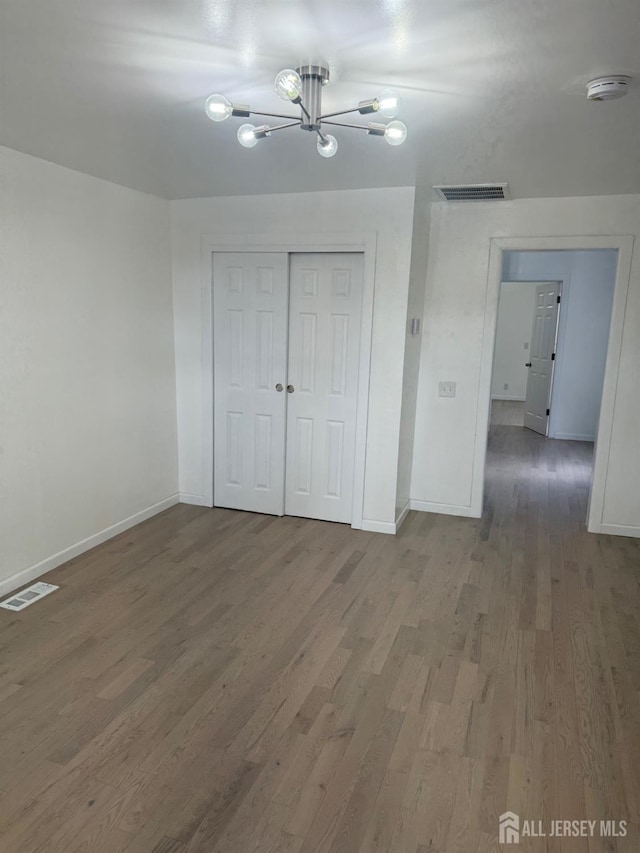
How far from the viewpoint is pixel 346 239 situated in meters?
3.99

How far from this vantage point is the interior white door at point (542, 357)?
7867 millimetres

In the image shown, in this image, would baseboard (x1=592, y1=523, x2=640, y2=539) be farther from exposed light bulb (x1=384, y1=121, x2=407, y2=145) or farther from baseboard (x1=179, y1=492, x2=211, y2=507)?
exposed light bulb (x1=384, y1=121, x2=407, y2=145)

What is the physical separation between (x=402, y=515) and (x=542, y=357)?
478cm

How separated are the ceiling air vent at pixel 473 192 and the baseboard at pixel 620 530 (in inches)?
101

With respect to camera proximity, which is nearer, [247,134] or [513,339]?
[247,134]

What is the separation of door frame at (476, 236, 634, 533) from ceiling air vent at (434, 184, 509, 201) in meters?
0.34

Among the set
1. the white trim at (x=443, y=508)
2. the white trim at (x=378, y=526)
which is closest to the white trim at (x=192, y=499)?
the white trim at (x=378, y=526)

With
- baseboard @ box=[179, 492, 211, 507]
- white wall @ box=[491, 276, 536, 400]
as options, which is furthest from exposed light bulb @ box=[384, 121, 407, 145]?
white wall @ box=[491, 276, 536, 400]

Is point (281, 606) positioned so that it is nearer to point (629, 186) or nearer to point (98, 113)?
point (98, 113)

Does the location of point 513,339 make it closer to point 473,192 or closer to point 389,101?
point 473,192

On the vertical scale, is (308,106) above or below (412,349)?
above

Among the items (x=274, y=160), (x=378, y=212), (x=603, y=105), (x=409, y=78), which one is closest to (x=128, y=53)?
(x=409, y=78)

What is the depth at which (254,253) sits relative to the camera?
428cm

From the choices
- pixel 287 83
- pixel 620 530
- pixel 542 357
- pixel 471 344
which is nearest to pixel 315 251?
pixel 471 344
